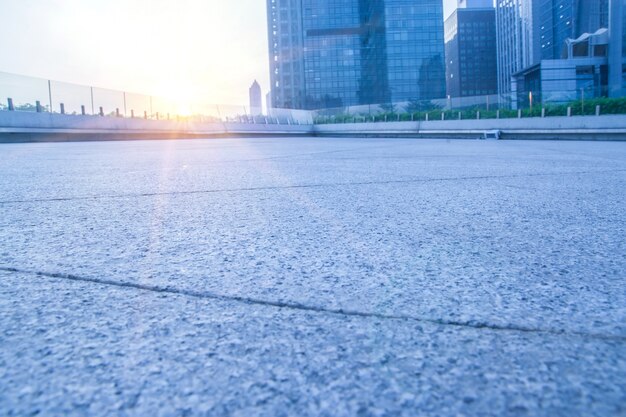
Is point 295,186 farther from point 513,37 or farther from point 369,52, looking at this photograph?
point 513,37

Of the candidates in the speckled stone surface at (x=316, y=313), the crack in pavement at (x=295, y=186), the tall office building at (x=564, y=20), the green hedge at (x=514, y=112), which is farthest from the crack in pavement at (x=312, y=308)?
the tall office building at (x=564, y=20)

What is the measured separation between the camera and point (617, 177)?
4.20m

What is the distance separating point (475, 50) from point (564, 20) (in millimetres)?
65500

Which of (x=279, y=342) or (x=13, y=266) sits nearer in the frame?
(x=279, y=342)

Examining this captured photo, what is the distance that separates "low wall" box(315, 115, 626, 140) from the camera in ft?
55.9

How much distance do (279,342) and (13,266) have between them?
1.17m

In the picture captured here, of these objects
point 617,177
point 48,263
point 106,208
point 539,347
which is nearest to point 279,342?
point 539,347

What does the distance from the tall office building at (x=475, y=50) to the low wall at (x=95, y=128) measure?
399 ft

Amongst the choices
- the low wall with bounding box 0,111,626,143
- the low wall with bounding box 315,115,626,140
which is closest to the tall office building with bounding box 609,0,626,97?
the low wall with bounding box 315,115,626,140

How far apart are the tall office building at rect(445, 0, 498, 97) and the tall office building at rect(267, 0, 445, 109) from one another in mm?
48505

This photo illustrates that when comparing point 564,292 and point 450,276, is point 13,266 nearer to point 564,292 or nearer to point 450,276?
point 450,276

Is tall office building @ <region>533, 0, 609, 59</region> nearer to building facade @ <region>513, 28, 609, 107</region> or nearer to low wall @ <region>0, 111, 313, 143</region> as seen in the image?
building facade @ <region>513, 28, 609, 107</region>

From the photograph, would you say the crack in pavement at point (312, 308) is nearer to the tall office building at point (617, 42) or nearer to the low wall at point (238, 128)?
the low wall at point (238, 128)

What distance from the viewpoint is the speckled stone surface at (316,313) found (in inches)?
32.0
